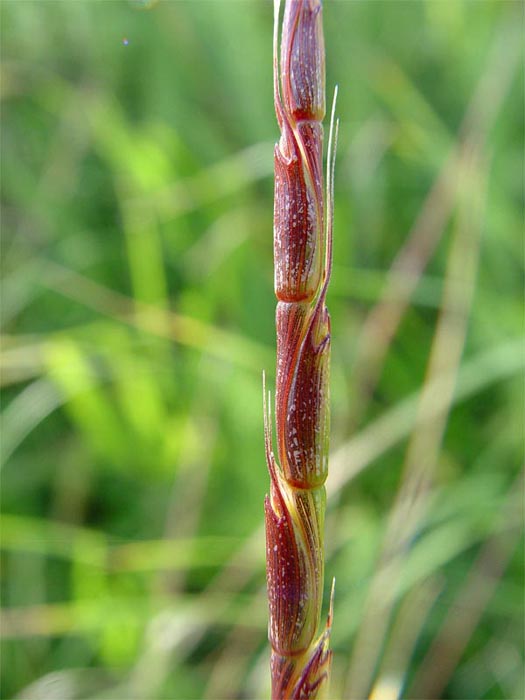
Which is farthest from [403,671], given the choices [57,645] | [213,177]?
[213,177]

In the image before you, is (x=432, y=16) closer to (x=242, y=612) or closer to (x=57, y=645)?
(x=242, y=612)

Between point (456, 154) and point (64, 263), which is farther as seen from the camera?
point (64, 263)

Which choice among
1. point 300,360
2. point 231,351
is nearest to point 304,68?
point 300,360

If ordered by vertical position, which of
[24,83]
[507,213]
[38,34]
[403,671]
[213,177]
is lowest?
[403,671]

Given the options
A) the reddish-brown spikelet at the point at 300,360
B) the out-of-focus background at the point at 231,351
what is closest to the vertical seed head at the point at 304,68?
the reddish-brown spikelet at the point at 300,360

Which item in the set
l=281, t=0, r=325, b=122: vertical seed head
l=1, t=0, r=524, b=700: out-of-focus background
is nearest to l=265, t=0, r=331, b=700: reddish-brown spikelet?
l=281, t=0, r=325, b=122: vertical seed head

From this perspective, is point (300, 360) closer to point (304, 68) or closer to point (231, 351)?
point (304, 68)
